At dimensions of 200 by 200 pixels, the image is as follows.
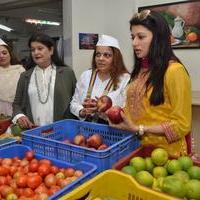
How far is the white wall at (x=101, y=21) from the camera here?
3.87m

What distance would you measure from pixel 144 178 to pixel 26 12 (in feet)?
22.8

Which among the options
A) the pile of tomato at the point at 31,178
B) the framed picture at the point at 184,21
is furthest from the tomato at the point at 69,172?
the framed picture at the point at 184,21

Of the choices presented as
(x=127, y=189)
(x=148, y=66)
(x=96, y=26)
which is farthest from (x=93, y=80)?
(x=96, y=26)

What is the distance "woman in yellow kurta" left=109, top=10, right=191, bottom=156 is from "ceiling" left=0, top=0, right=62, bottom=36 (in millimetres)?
3131

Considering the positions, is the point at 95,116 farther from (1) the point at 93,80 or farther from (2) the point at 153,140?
(2) the point at 153,140

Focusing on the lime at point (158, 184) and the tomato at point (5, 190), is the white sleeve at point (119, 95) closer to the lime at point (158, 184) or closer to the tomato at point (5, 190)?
the lime at point (158, 184)

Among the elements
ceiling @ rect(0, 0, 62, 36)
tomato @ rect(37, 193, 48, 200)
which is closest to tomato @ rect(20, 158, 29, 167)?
tomato @ rect(37, 193, 48, 200)

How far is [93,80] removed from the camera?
7.77 feet

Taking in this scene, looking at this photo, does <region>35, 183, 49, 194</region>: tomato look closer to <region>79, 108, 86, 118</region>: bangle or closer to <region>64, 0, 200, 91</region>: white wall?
<region>79, 108, 86, 118</region>: bangle

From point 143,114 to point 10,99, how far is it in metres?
1.68

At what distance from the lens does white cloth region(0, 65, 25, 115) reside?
2.91m

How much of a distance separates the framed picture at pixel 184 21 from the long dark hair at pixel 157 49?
2082mm

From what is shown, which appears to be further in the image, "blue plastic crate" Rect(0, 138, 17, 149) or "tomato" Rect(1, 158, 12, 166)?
"blue plastic crate" Rect(0, 138, 17, 149)

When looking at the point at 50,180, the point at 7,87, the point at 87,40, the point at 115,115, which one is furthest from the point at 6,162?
the point at 87,40
